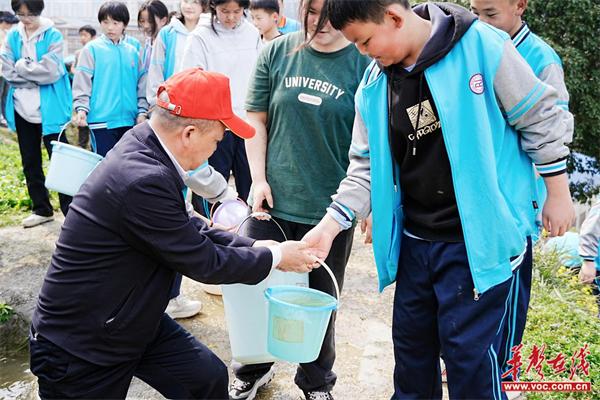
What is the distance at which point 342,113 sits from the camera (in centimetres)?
282

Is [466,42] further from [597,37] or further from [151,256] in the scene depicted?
[597,37]

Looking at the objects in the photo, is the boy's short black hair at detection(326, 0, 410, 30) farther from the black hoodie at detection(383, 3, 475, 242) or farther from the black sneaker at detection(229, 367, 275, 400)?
the black sneaker at detection(229, 367, 275, 400)

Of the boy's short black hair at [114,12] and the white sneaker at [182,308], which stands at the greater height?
the boy's short black hair at [114,12]

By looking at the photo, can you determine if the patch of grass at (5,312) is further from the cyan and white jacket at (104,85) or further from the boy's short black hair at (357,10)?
the boy's short black hair at (357,10)

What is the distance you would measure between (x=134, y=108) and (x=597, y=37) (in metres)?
5.71

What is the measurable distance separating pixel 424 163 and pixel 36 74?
15.3ft

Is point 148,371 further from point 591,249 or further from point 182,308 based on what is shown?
point 591,249

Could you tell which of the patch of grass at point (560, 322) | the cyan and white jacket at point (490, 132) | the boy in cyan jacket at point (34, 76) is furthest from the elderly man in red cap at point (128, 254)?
the boy in cyan jacket at point (34, 76)

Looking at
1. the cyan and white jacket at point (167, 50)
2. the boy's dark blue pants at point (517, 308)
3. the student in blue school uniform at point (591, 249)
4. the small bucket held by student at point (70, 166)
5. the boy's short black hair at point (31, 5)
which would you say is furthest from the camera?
the boy's short black hair at point (31, 5)

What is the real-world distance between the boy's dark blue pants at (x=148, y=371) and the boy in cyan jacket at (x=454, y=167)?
0.77 meters

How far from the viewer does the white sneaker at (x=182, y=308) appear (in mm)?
4090

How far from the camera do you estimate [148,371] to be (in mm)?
2436

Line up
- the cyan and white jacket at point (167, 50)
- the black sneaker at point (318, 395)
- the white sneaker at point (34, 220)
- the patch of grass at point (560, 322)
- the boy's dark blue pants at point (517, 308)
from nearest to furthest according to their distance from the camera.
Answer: the boy's dark blue pants at point (517, 308)
the black sneaker at point (318, 395)
the patch of grass at point (560, 322)
the cyan and white jacket at point (167, 50)
the white sneaker at point (34, 220)

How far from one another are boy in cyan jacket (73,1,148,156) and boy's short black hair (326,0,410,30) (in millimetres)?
3753
